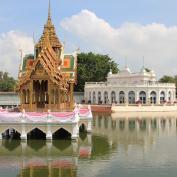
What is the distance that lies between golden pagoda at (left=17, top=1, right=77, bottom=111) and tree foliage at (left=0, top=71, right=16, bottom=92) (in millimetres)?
47124

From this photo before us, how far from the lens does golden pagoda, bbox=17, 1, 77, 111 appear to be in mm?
24594

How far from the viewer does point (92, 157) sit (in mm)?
18594

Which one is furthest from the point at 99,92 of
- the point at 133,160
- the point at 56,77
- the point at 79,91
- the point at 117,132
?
the point at 133,160

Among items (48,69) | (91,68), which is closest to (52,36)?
(48,69)

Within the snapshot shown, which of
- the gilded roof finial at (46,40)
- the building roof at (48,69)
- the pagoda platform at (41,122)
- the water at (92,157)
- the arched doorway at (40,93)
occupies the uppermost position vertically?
the gilded roof finial at (46,40)

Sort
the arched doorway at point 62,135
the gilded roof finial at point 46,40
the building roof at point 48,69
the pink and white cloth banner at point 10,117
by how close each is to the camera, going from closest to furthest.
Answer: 1. the pink and white cloth banner at point 10,117
2. the arched doorway at point 62,135
3. the building roof at point 48,69
4. the gilded roof finial at point 46,40

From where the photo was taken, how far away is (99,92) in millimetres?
63062

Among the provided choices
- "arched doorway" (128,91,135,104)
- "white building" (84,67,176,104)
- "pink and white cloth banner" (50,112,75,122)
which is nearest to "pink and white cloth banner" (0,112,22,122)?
"pink and white cloth banner" (50,112,75,122)

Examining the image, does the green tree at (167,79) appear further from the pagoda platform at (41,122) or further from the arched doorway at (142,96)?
the pagoda platform at (41,122)

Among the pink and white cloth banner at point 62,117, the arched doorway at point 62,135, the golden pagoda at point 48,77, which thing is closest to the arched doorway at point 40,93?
the golden pagoda at point 48,77

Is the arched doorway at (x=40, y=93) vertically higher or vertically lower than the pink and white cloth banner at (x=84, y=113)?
higher

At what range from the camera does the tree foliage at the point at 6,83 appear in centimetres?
7749

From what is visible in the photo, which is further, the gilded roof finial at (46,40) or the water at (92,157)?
the gilded roof finial at (46,40)

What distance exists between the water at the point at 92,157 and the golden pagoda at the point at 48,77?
2.97m
